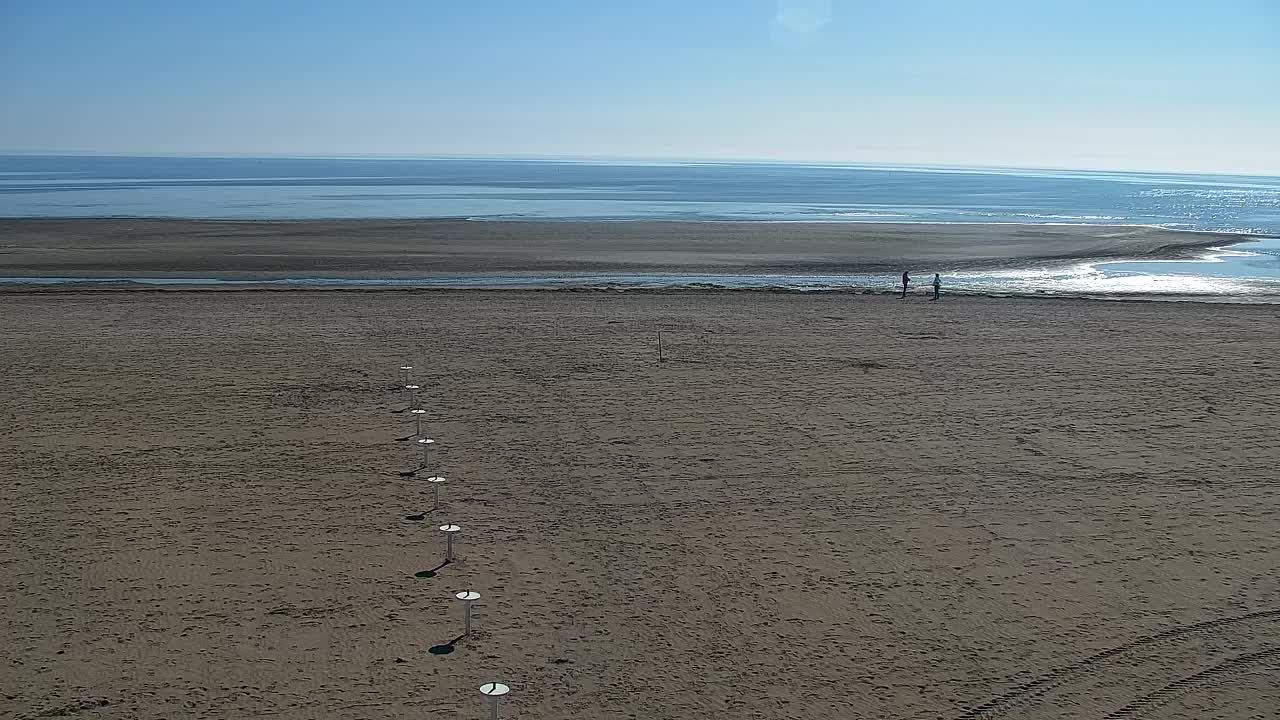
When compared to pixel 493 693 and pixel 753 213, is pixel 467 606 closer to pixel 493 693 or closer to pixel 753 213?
pixel 493 693

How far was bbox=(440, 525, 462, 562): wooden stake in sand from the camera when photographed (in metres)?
12.3

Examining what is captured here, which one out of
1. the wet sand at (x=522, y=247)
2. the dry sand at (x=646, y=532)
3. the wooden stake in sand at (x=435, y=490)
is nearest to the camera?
the dry sand at (x=646, y=532)

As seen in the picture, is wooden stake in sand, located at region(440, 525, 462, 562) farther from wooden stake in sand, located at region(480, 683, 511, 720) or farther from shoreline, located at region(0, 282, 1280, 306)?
shoreline, located at region(0, 282, 1280, 306)

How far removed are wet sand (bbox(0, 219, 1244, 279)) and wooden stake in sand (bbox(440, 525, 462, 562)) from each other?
3070 cm

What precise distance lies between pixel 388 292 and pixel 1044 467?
25116 mm

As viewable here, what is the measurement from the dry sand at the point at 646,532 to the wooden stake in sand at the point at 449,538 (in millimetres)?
154

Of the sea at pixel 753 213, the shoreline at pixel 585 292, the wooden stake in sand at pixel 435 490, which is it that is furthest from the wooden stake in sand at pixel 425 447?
the sea at pixel 753 213

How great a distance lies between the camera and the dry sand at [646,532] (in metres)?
9.89

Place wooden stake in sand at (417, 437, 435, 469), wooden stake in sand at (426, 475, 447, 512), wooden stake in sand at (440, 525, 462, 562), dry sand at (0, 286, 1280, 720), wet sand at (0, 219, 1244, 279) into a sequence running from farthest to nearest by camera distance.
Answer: wet sand at (0, 219, 1244, 279) < wooden stake in sand at (417, 437, 435, 469) < wooden stake in sand at (426, 475, 447, 512) < wooden stake in sand at (440, 525, 462, 562) < dry sand at (0, 286, 1280, 720)

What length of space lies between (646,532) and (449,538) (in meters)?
2.48

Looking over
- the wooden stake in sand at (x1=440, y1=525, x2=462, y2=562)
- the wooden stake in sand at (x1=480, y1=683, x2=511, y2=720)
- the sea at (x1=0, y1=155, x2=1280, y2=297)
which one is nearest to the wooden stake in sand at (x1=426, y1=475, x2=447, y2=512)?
the wooden stake in sand at (x1=440, y1=525, x2=462, y2=562)

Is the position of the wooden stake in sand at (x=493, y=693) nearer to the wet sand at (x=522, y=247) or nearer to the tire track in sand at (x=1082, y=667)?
the tire track in sand at (x=1082, y=667)

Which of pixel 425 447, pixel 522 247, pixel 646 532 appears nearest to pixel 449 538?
pixel 646 532

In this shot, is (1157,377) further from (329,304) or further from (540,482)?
(329,304)
